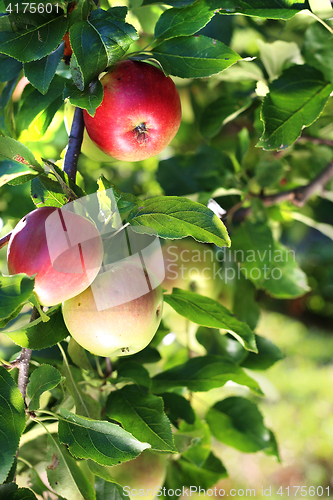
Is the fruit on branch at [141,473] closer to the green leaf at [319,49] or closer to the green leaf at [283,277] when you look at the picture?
the green leaf at [283,277]

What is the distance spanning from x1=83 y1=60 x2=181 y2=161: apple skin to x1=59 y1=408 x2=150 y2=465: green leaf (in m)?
0.34

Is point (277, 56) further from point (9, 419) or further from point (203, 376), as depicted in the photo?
point (9, 419)

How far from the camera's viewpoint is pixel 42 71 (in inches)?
18.2

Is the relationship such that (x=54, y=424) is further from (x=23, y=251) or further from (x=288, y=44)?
(x=288, y=44)

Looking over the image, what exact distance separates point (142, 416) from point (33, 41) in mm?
493

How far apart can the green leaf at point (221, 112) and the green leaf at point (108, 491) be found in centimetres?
65

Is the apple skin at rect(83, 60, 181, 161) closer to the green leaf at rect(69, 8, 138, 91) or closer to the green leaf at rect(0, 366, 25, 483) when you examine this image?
the green leaf at rect(69, 8, 138, 91)

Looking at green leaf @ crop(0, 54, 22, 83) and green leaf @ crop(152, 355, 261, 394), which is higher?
green leaf @ crop(0, 54, 22, 83)

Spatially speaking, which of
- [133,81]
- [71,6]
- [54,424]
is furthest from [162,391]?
[71,6]

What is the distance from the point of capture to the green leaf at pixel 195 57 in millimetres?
467

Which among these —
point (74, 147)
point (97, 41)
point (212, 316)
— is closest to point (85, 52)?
point (97, 41)

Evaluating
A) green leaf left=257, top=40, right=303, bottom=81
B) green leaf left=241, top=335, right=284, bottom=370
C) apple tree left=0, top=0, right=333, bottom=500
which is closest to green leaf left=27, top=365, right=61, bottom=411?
apple tree left=0, top=0, right=333, bottom=500

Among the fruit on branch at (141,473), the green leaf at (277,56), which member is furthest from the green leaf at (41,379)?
the green leaf at (277,56)

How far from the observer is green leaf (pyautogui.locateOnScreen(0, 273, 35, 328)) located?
13.3 inches
